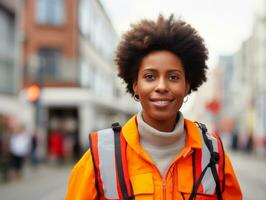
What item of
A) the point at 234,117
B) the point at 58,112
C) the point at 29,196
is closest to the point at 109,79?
the point at 58,112

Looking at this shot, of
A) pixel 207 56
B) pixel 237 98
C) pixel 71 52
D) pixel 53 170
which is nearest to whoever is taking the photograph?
pixel 207 56

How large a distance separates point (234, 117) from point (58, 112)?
35932mm

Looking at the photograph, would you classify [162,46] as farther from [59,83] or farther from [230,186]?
[59,83]

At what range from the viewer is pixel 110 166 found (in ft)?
9.48

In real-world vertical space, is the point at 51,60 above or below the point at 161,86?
above

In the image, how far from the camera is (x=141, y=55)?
301cm

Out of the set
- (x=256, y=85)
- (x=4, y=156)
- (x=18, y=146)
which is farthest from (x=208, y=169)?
(x=256, y=85)

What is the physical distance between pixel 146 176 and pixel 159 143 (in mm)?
187

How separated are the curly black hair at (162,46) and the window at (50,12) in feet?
100

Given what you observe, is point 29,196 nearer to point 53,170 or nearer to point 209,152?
point 53,170

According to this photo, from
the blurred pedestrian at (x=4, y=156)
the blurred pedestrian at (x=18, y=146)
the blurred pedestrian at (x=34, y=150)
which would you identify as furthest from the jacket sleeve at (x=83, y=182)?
the blurred pedestrian at (x=34, y=150)

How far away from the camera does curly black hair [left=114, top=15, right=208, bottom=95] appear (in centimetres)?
298

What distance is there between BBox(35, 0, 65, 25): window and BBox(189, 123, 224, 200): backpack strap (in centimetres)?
3078

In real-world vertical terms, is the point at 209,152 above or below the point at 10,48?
below
